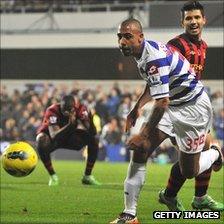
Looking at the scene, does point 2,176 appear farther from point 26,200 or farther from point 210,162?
point 210,162

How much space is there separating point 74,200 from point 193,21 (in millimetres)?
3295

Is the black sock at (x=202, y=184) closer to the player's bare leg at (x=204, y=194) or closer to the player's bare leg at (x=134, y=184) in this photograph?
the player's bare leg at (x=204, y=194)

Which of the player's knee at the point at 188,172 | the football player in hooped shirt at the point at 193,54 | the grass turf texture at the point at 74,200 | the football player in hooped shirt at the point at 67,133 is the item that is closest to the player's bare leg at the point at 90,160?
the football player in hooped shirt at the point at 67,133

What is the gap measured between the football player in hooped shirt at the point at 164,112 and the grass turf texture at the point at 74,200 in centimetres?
60

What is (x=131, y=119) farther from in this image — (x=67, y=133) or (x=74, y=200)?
(x=67, y=133)

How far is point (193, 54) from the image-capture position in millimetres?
8547

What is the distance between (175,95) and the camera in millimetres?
7891

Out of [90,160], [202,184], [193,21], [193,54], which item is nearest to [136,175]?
[202,184]

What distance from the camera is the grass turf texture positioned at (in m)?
8.38

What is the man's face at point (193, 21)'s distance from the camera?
27.9 feet

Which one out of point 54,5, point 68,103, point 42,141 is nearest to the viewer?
point 68,103

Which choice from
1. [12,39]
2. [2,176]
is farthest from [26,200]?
[12,39]

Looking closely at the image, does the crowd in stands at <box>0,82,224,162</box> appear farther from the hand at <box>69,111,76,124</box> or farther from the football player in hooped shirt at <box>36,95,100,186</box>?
the hand at <box>69,111,76,124</box>

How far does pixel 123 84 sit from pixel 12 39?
500 centimetres
